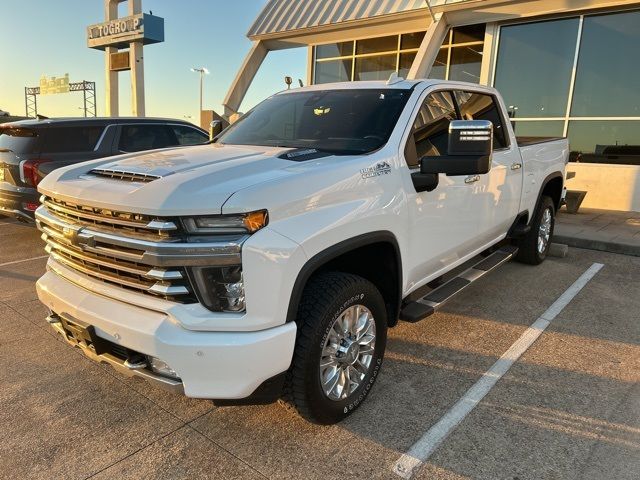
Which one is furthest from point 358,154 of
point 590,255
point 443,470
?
point 590,255

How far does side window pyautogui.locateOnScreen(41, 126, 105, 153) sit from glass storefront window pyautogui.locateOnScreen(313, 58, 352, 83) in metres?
9.45

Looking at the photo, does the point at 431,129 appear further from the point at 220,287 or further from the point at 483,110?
the point at 220,287

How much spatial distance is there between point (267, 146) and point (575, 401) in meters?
2.64

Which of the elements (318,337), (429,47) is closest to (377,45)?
(429,47)

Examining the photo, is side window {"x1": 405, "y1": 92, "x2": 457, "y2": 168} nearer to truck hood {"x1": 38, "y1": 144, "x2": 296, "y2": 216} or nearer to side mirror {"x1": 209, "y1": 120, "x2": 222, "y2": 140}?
truck hood {"x1": 38, "y1": 144, "x2": 296, "y2": 216}

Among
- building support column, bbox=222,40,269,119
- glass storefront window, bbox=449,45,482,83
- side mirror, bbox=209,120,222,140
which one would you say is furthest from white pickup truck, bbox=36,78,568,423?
building support column, bbox=222,40,269,119

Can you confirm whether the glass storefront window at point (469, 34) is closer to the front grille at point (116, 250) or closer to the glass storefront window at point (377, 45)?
the glass storefront window at point (377, 45)

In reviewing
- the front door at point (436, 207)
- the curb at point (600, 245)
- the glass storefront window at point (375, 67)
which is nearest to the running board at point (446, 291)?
the front door at point (436, 207)

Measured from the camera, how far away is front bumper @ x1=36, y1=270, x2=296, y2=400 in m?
2.26

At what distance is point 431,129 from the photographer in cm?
374

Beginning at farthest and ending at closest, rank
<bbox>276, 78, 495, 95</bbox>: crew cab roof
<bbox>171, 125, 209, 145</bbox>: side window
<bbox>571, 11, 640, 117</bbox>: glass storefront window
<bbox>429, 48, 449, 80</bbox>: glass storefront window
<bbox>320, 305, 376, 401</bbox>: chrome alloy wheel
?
<bbox>429, 48, 449, 80</bbox>: glass storefront window < <bbox>571, 11, 640, 117</bbox>: glass storefront window < <bbox>171, 125, 209, 145</bbox>: side window < <bbox>276, 78, 495, 95</bbox>: crew cab roof < <bbox>320, 305, 376, 401</bbox>: chrome alloy wheel

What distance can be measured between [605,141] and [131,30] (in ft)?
47.9

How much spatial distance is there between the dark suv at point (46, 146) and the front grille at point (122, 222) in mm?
4256

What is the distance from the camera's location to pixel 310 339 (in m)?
2.53
